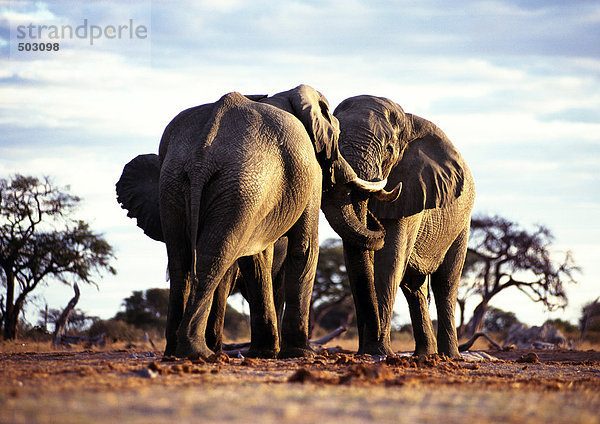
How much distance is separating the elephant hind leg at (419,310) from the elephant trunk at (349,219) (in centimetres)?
127

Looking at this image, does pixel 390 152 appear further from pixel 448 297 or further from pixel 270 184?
pixel 270 184

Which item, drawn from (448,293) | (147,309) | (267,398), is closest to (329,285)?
(147,309)

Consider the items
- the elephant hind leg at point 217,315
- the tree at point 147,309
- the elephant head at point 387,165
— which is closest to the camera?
the elephant hind leg at point 217,315

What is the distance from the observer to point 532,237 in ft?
99.2

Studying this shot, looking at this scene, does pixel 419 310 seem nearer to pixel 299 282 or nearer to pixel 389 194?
pixel 389 194

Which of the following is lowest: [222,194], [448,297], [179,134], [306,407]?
[306,407]

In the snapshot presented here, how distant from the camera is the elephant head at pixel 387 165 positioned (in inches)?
394

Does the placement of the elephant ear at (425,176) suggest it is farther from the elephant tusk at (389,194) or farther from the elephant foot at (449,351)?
the elephant foot at (449,351)

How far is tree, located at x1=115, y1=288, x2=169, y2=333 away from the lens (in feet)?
98.0

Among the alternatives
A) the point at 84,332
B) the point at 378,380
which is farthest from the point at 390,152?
the point at 84,332

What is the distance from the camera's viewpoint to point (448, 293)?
1162cm

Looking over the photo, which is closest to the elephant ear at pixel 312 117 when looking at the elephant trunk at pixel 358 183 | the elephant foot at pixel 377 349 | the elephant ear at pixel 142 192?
the elephant trunk at pixel 358 183

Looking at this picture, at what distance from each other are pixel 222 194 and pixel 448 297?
5268 millimetres

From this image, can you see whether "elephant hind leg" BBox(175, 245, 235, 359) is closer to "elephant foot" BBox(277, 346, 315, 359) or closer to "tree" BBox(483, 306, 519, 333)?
"elephant foot" BBox(277, 346, 315, 359)
